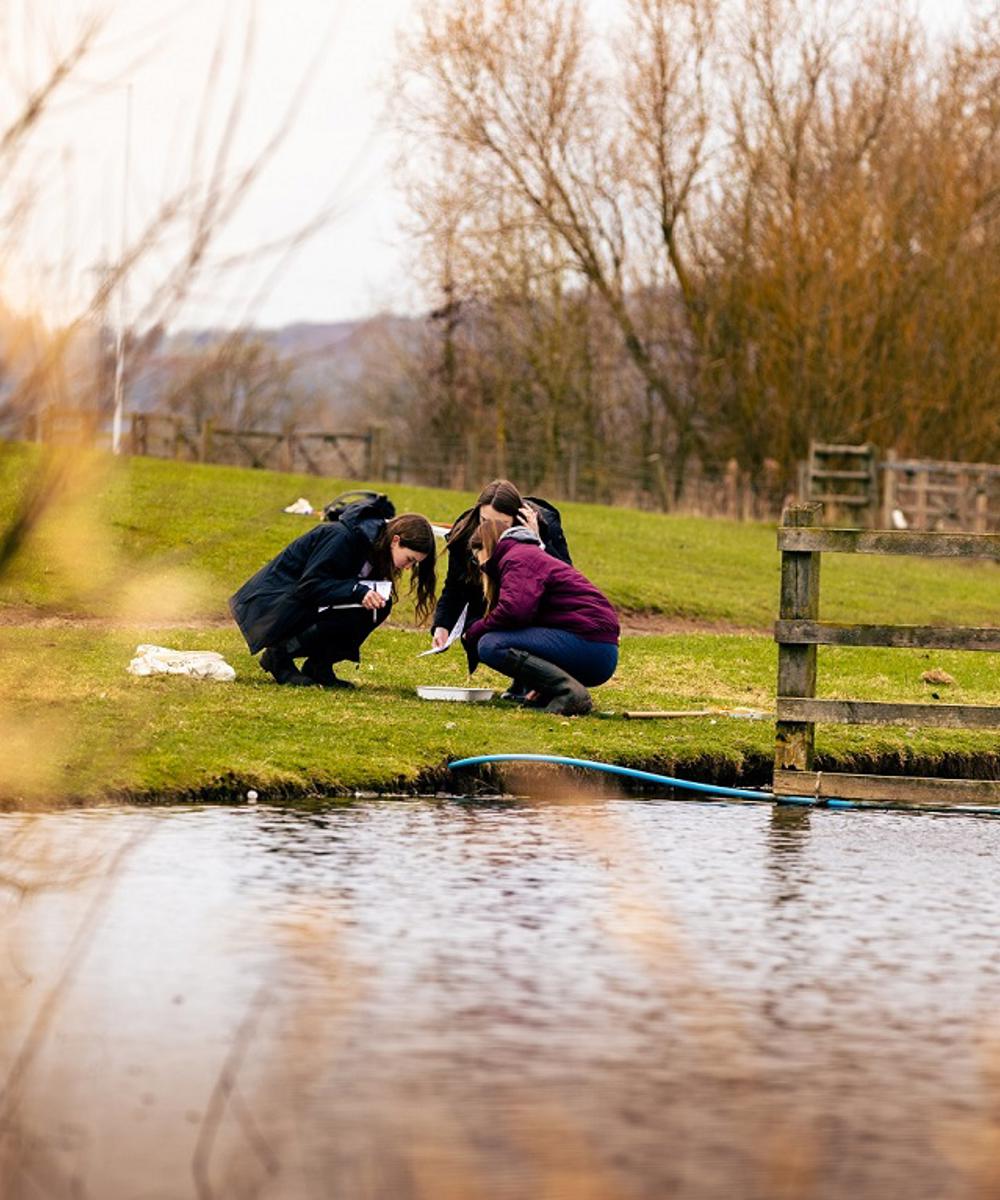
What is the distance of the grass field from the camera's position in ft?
14.9

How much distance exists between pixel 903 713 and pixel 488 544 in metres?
3.06

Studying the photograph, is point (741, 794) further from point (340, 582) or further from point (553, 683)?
point (340, 582)

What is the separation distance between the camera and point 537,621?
12641 millimetres

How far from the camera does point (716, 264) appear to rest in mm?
47719

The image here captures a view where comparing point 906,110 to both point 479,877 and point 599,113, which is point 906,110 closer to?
point 599,113

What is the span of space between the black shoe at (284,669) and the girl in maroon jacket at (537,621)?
136 centimetres


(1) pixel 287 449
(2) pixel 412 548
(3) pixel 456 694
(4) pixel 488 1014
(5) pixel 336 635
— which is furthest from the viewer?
(1) pixel 287 449

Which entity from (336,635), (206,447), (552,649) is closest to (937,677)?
(552,649)

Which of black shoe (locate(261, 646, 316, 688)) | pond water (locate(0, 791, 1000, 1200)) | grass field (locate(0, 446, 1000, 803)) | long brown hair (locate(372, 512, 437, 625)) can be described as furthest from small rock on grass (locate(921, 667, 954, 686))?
pond water (locate(0, 791, 1000, 1200))

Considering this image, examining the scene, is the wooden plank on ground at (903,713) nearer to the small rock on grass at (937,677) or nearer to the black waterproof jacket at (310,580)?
the black waterproof jacket at (310,580)

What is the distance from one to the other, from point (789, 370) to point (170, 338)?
42.2 meters

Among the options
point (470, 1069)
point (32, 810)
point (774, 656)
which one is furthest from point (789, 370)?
point (470, 1069)

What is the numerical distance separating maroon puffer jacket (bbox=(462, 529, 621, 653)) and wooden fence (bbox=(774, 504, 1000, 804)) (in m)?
1.89

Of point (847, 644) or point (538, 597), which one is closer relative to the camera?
point (847, 644)
